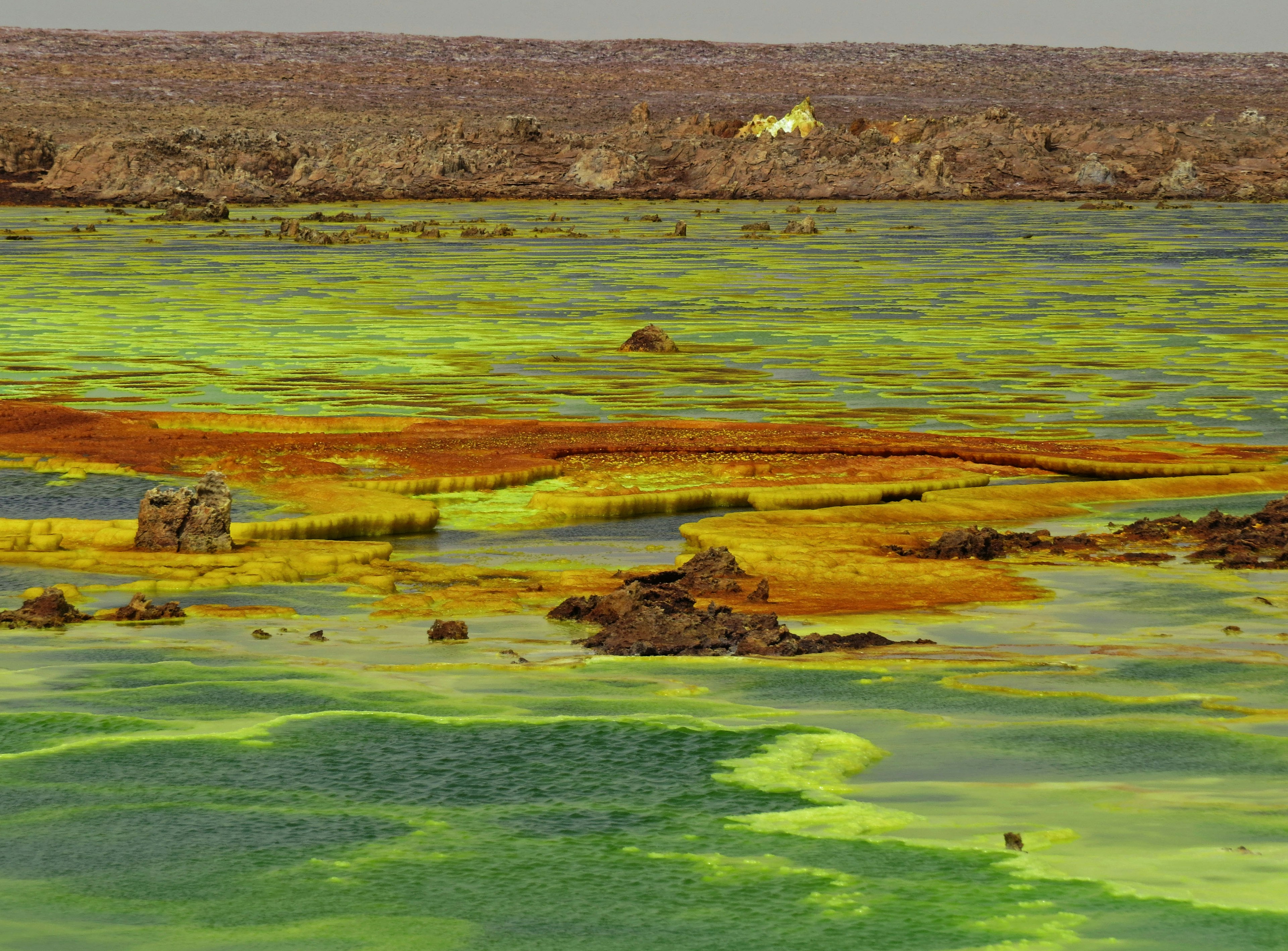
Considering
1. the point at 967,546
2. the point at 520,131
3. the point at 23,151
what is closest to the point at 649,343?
the point at 967,546

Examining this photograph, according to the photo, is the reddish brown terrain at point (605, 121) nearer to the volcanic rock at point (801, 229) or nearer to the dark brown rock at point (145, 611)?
the volcanic rock at point (801, 229)

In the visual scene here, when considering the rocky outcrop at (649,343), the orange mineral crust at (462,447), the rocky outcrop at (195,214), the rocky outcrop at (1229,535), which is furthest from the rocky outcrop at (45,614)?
the rocky outcrop at (195,214)

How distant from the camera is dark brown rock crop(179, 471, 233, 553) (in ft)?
37.0

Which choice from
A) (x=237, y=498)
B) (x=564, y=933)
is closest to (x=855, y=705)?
(x=564, y=933)

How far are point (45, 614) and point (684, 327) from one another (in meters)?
19.5

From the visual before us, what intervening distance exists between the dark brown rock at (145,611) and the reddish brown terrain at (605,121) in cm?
7565

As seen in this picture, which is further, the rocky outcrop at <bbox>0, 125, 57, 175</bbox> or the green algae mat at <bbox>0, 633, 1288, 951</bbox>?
the rocky outcrop at <bbox>0, 125, 57, 175</bbox>

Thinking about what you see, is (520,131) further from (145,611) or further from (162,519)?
(145,611)

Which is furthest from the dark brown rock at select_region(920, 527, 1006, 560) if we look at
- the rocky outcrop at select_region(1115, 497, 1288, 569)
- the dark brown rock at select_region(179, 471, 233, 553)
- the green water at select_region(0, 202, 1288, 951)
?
the dark brown rock at select_region(179, 471, 233, 553)

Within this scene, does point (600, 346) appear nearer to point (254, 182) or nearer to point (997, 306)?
point (997, 306)

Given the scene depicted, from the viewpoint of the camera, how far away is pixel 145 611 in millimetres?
9461

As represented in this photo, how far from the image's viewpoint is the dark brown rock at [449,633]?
885 cm

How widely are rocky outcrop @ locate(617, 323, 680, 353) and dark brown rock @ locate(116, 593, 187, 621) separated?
1481 centimetres

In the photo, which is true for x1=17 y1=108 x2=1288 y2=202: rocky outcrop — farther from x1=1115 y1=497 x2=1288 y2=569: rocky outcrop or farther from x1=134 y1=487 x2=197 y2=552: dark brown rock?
x1=1115 y1=497 x2=1288 y2=569: rocky outcrop
